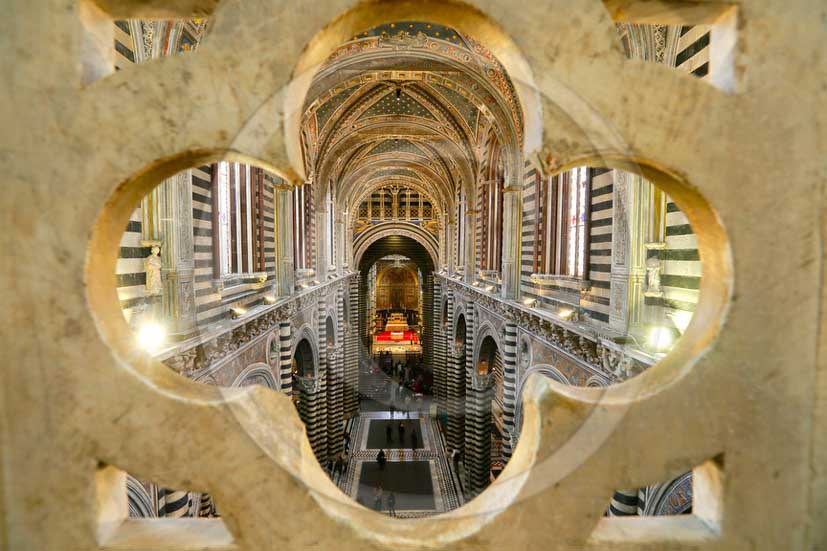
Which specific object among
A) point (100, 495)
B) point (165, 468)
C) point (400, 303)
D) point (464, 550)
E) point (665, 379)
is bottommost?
point (400, 303)

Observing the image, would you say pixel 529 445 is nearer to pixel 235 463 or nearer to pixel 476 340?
pixel 235 463

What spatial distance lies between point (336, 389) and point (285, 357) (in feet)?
27.6

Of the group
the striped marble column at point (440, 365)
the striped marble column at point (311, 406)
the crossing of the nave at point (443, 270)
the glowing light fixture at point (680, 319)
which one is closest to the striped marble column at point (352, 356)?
the crossing of the nave at point (443, 270)

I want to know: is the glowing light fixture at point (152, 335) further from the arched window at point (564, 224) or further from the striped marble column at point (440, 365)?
the striped marble column at point (440, 365)

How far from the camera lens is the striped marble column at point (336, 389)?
16.3 m

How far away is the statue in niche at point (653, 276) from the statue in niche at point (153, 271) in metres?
5.95

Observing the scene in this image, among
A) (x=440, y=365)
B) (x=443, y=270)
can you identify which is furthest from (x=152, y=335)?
(x=443, y=270)

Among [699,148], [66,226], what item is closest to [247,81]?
[66,226]

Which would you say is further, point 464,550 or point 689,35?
point 689,35

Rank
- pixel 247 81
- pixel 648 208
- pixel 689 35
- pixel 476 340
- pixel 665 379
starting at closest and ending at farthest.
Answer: pixel 247 81, pixel 665 379, pixel 689 35, pixel 648 208, pixel 476 340

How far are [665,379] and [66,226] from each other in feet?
5.69

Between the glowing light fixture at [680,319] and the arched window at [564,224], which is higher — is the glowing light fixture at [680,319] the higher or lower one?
the lower one

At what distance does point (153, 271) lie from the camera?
5027 millimetres

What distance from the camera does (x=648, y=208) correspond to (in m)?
5.10
